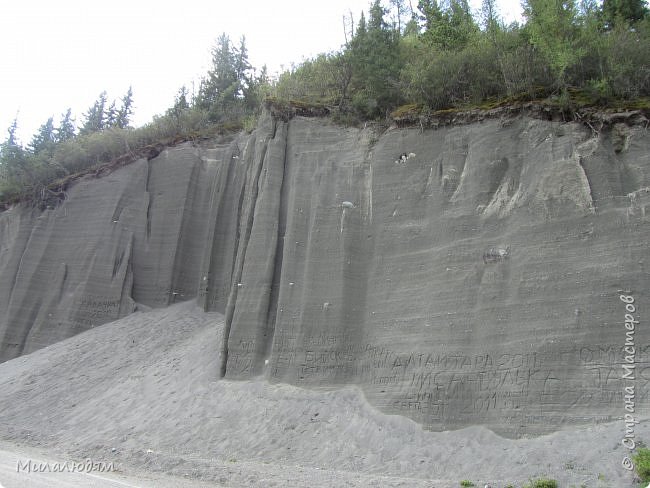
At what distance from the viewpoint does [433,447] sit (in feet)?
38.2

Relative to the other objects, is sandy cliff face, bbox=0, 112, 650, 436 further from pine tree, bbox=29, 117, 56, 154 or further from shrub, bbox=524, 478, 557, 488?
pine tree, bbox=29, 117, 56, 154

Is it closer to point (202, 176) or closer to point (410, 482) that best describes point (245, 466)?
point (410, 482)

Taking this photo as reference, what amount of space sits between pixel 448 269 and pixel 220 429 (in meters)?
6.86

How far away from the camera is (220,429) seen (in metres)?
14.3

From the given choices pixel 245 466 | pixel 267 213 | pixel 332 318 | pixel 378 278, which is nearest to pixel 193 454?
pixel 245 466

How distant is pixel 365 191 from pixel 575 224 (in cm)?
604

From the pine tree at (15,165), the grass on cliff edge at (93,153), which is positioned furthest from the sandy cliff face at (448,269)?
the pine tree at (15,165)

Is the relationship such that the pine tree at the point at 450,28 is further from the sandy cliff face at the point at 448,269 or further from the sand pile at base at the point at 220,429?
the sand pile at base at the point at 220,429

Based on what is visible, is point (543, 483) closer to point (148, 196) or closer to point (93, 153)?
point (148, 196)

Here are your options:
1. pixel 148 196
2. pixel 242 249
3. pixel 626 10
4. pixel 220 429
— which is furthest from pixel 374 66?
pixel 148 196

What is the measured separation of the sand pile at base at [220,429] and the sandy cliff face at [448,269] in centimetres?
60

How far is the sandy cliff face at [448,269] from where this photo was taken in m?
11.6

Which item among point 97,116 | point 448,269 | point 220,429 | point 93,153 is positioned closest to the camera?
point 448,269

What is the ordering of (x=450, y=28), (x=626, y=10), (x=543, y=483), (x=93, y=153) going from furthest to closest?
A: (x=93, y=153) < (x=450, y=28) < (x=626, y=10) < (x=543, y=483)
